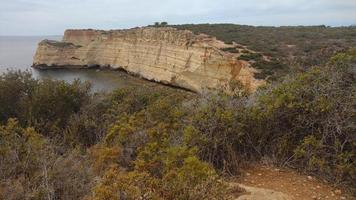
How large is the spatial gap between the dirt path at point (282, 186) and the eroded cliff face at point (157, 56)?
12.7m

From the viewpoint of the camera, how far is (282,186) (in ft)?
16.1

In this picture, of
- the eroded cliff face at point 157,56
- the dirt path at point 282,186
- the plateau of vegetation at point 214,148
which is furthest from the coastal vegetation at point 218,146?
the eroded cliff face at point 157,56

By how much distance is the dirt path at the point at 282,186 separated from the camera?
4.59 meters

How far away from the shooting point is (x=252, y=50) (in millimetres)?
31047

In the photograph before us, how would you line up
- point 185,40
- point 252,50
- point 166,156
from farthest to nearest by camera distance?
point 185,40 < point 252,50 < point 166,156

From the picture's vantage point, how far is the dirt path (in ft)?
15.0

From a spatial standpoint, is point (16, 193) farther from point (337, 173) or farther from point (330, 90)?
point (330, 90)

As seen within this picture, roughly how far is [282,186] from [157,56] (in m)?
36.2

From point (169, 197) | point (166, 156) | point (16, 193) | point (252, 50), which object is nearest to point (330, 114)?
point (166, 156)

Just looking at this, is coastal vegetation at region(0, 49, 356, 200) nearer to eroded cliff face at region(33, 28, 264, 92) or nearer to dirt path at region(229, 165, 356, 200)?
dirt path at region(229, 165, 356, 200)

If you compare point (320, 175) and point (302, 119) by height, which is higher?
point (302, 119)

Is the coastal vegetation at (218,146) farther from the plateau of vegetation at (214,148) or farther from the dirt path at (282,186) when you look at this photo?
the dirt path at (282,186)

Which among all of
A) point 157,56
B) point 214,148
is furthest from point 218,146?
point 157,56

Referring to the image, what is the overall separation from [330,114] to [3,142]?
5.16m
